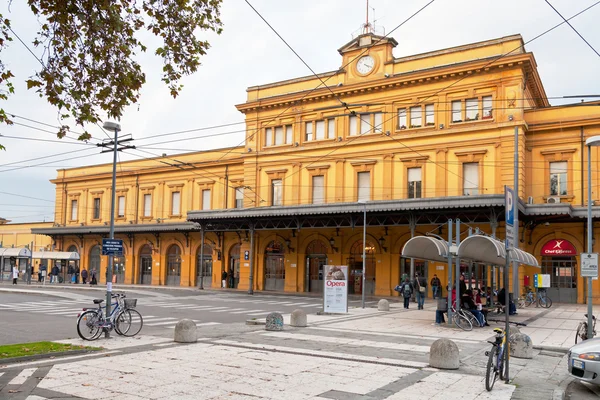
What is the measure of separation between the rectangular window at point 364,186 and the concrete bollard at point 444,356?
29106 millimetres

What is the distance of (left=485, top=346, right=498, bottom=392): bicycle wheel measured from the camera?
9312 millimetres

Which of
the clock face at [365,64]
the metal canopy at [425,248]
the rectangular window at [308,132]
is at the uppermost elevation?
the clock face at [365,64]

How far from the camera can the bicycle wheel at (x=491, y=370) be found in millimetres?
9312

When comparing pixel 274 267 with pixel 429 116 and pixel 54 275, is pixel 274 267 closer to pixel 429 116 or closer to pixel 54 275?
pixel 429 116

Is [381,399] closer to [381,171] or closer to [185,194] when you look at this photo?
[381,171]

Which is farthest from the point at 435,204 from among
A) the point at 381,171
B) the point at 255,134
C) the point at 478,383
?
the point at 478,383

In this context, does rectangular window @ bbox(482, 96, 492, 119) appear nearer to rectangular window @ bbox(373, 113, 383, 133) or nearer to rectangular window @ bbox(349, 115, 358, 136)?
rectangular window @ bbox(373, 113, 383, 133)

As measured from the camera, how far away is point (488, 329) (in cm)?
1914

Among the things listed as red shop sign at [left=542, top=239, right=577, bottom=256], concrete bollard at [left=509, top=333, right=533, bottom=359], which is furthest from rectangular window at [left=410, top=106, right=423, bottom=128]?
concrete bollard at [left=509, top=333, right=533, bottom=359]

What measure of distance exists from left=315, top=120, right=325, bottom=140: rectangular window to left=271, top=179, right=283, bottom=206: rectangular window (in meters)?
4.85

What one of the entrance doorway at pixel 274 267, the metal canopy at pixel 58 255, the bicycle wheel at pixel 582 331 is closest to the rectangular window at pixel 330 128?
the entrance doorway at pixel 274 267

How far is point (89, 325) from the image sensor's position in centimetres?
1434

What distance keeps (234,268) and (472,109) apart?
75.1ft

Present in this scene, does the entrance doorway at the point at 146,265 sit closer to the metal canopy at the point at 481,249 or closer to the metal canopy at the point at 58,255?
the metal canopy at the point at 58,255
